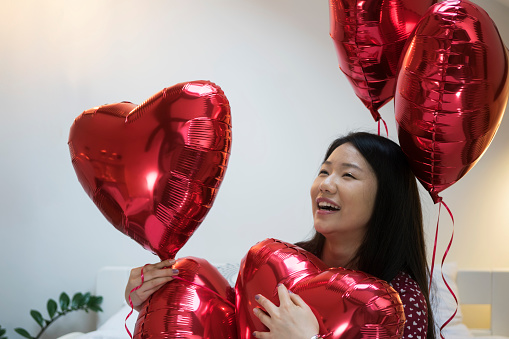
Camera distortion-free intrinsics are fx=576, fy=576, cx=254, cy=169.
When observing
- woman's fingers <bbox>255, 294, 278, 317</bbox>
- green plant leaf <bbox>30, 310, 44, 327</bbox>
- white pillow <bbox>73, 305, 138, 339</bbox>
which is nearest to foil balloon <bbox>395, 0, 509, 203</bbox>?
woman's fingers <bbox>255, 294, 278, 317</bbox>

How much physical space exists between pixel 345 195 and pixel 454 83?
1.35ft

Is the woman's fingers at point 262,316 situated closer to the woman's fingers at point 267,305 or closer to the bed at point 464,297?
the woman's fingers at point 267,305

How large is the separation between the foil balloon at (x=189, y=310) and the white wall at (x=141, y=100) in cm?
160

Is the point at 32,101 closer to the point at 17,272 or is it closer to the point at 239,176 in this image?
the point at 17,272

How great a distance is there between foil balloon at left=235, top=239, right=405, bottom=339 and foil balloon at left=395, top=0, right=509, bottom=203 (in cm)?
28

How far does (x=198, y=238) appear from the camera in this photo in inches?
107

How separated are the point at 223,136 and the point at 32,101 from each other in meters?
1.84

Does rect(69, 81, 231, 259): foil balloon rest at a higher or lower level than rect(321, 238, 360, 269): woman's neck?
higher

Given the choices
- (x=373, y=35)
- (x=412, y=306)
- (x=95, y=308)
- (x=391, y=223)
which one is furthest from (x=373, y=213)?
(x=95, y=308)

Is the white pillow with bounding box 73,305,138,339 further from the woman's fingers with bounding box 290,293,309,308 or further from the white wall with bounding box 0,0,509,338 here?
the woman's fingers with bounding box 290,293,309,308

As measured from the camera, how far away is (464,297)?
2766 mm

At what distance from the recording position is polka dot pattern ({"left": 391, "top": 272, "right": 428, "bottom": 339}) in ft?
3.79

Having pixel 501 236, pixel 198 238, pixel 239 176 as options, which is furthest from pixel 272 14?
pixel 501 236

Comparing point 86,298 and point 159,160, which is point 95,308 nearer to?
point 86,298
